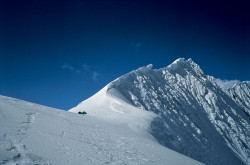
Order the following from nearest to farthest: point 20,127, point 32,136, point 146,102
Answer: point 32,136 < point 20,127 < point 146,102

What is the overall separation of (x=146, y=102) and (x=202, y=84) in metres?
30.8

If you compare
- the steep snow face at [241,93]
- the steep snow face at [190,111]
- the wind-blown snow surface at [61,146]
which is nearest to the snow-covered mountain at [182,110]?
the steep snow face at [190,111]

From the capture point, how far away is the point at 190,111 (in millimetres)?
49312

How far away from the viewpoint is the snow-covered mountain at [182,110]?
27816 mm

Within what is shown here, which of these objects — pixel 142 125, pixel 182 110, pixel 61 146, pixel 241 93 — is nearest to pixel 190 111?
pixel 182 110

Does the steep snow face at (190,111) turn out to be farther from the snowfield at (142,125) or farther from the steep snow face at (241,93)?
the steep snow face at (241,93)

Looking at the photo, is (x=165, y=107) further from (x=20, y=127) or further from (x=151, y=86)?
(x=20, y=127)

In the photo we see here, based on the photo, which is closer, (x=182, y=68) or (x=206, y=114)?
(x=206, y=114)

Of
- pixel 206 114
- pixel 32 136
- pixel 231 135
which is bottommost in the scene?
pixel 32 136

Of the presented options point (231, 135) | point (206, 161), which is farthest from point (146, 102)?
point (231, 135)

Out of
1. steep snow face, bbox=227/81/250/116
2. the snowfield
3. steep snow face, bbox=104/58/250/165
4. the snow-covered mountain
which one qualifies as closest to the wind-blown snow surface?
the snowfield

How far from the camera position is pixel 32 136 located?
388 inches

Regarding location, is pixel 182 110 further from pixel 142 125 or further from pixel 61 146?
pixel 61 146

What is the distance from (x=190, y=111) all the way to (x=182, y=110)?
3484 millimetres
